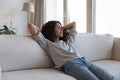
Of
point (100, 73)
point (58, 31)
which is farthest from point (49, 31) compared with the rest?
point (100, 73)

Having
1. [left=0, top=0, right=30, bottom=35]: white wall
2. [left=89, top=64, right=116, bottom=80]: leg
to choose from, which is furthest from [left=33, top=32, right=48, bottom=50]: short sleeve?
[left=0, top=0, right=30, bottom=35]: white wall

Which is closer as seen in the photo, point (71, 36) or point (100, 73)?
point (100, 73)

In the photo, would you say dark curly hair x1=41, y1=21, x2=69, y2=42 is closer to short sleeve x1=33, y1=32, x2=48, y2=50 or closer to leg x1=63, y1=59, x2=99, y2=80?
short sleeve x1=33, y1=32, x2=48, y2=50

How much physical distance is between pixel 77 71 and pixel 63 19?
3.05m

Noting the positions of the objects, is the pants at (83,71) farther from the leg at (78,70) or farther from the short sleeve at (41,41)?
the short sleeve at (41,41)

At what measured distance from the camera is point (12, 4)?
5.46 meters

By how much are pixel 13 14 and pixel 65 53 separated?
356 centimetres

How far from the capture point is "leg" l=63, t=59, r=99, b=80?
197 centimetres

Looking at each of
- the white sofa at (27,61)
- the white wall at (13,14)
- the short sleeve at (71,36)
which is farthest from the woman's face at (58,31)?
the white wall at (13,14)

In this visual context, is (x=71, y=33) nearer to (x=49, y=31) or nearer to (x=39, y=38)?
(x=49, y=31)

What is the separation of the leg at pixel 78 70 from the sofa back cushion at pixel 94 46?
1.48 ft

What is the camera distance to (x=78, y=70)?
2.04 metres

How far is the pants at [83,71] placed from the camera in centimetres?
198

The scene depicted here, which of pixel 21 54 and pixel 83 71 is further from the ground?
pixel 21 54
